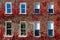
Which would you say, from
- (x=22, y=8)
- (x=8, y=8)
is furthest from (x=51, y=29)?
(x=8, y=8)

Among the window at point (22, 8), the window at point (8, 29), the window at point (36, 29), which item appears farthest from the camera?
the window at point (22, 8)

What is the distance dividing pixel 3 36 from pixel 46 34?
753 cm

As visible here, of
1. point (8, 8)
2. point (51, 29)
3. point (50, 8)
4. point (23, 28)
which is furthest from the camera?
point (8, 8)

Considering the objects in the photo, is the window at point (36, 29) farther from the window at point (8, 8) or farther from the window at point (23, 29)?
the window at point (8, 8)

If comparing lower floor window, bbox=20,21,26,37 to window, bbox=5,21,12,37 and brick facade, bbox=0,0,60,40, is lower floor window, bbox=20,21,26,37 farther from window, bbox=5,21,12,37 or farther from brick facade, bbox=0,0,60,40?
window, bbox=5,21,12,37

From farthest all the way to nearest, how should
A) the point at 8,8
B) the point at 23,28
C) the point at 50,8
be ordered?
1. the point at 8,8
2. the point at 50,8
3. the point at 23,28

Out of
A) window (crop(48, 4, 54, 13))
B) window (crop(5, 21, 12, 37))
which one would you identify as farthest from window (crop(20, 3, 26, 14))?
window (crop(48, 4, 54, 13))

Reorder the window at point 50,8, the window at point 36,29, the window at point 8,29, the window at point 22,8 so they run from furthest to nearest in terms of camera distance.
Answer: the window at point 22,8
the window at point 50,8
the window at point 8,29
the window at point 36,29

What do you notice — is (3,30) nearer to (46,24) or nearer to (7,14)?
(7,14)

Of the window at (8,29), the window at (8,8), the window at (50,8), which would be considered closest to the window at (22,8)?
the window at (8,8)

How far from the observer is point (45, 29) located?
62031 millimetres

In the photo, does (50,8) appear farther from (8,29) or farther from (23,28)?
(8,29)

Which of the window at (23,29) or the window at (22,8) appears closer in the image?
the window at (23,29)

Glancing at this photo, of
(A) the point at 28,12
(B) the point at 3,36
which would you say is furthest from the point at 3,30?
(A) the point at 28,12
